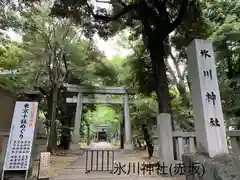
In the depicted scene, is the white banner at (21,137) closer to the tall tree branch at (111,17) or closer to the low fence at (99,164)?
the low fence at (99,164)

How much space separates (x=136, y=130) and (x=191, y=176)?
13691 mm

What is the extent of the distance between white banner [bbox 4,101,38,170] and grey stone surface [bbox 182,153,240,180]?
3.85 meters

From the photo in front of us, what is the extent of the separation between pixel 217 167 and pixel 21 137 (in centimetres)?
444

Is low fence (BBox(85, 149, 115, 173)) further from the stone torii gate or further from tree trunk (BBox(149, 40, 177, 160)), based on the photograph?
the stone torii gate

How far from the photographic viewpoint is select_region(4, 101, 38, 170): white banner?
195 inches

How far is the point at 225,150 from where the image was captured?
13.6 feet

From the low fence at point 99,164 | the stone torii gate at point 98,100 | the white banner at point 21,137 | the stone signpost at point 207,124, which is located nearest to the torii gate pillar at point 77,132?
the stone torii gate at point 98,100

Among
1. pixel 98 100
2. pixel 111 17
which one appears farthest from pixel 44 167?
pixel 98 100

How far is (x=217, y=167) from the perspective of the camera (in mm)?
3566

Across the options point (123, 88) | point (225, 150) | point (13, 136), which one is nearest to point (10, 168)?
point (13, 136)

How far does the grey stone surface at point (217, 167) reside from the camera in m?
3.48

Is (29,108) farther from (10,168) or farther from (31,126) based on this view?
(10,168)

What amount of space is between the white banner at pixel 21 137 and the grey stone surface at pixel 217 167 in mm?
3849

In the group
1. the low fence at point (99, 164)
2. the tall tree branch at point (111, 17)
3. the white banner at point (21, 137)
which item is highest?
the tall tree branch at point (111, 17)
